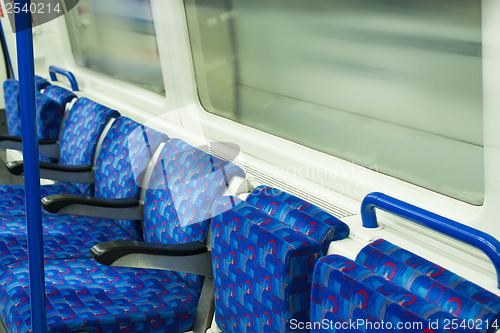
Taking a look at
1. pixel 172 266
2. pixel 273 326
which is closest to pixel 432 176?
pixel 273 326

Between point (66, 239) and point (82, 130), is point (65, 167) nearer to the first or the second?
point (82, 130)

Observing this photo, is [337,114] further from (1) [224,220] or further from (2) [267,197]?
(1) [224,220]

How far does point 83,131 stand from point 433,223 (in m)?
2.20

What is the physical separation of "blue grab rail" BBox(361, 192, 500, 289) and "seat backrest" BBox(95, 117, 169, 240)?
1177 millimetres

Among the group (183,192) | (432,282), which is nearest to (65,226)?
(183,192)

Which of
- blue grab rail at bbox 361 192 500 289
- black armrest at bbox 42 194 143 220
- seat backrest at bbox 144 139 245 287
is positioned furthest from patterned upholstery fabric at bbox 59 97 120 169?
blue grab rail at bbox 361 192 500 289

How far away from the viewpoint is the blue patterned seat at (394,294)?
3.96ft

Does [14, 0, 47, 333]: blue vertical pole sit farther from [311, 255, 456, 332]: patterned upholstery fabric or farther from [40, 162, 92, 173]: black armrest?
[40, 162, 92, 173]: black armrest

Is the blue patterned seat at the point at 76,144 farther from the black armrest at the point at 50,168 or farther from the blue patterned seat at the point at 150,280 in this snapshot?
the blue patterned seat at the point at 150,280

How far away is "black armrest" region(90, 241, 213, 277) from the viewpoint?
6.25 ft

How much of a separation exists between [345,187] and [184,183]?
637 mm

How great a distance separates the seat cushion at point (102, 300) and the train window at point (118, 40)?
3.52ft

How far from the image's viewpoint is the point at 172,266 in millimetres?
2002

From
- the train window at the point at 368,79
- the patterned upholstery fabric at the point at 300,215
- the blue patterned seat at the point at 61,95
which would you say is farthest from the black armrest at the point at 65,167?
the patterned upholstery fabric at the point at 300,215
